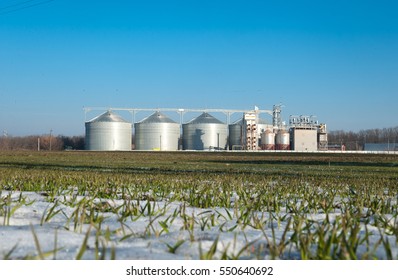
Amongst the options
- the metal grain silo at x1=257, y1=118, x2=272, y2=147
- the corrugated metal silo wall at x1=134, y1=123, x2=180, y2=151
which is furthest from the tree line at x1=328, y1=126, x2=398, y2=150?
the corrugated metal silo wall at x1=134, y1=123, x2=180, y2=151

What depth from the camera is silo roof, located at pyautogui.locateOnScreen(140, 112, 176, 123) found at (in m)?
80.7

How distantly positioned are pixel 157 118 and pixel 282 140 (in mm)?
23153

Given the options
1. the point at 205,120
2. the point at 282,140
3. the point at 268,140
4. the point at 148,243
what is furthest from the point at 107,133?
the point at 148,243

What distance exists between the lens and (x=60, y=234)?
216cm

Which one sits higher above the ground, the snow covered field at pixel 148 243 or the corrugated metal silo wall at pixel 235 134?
the corrugated metal silo wall at pixel 235 134

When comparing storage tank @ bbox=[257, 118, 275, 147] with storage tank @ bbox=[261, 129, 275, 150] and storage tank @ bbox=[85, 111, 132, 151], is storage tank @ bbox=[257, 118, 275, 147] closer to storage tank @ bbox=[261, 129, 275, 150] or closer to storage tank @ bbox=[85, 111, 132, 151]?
storage tank @ bbox=[261, 129, 275, 150]

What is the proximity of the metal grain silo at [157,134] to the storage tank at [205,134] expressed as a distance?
248 cm

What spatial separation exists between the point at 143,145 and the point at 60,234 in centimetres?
7936

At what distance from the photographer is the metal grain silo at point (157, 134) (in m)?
80.1

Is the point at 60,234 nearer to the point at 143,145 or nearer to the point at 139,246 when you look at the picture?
the point at 139,246

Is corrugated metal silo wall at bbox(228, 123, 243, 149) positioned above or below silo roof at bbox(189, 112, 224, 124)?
below

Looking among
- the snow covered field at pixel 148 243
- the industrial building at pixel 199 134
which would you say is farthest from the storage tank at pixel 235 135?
the snow covered field at pixel 148 243

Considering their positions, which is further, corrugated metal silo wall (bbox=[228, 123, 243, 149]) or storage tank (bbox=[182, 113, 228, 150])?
corrugated metal silo wall (bbox=[228, 123, 243, 149])

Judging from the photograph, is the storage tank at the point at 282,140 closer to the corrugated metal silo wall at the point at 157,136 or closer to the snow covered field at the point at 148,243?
the corrugated metal silo wall at the point at 157,136
